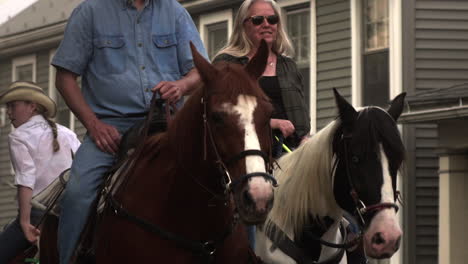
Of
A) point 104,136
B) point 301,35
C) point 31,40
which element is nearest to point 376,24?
point 301,35

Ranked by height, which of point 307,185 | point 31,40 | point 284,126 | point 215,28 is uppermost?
point 31,40

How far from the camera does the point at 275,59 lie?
838 centimetres

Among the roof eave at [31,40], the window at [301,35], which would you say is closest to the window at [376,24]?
the window at [301,35]

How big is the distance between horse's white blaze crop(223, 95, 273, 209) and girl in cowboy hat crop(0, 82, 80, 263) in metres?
3.57

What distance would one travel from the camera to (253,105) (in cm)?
566

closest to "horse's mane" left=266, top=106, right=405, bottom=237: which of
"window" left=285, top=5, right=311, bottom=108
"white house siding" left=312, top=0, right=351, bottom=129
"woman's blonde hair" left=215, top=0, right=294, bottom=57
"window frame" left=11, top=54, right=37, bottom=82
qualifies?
"woman's blonde hair" left=215, top=0, right=294, bottom=57

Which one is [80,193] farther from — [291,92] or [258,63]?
[291,92]

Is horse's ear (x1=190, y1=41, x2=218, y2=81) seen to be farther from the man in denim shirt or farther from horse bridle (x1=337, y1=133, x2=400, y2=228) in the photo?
horse bridle (x1=337, y1=133, x2=400, y2=228)

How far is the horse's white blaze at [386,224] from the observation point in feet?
22.0

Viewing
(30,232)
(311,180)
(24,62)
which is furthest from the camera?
(24,62)

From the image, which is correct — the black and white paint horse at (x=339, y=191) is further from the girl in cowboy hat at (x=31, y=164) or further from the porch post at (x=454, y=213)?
the porch post at (x=454, y=213)

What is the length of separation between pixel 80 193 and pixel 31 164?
230 cm

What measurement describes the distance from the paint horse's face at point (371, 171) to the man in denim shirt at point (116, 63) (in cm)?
106

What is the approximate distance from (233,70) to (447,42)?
15850 mm
